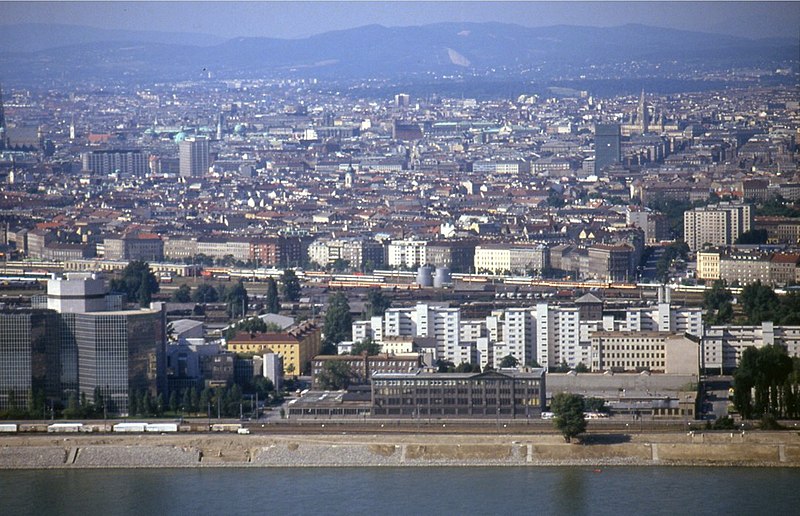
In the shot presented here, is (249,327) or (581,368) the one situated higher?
(249,327)

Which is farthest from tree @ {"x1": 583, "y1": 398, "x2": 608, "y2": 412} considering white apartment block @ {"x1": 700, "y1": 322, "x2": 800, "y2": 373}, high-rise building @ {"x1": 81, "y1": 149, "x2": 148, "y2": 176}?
high-rise building @ {"x1": 81, "y1": 149, "x2": 148, "y2": 176}

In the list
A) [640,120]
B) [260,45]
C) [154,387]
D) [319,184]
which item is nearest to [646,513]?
[154,387]

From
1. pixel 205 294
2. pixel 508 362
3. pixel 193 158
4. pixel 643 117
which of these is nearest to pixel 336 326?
pixel 508 362

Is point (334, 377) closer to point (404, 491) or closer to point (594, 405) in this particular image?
point (594, 405)

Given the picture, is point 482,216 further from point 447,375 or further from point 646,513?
point 646,513

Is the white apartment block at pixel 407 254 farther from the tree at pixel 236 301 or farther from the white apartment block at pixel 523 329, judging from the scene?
the white apartment block at pixel 523 329

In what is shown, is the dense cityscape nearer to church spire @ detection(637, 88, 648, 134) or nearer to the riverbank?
church spire @ detection(637, 88, 648, 134)
